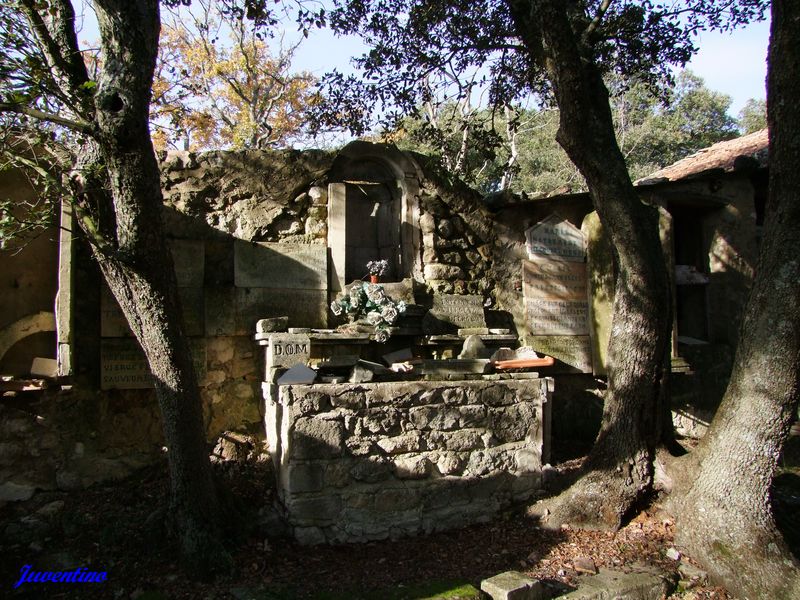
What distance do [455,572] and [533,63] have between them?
18.8 feet

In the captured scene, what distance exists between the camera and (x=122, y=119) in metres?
3.64

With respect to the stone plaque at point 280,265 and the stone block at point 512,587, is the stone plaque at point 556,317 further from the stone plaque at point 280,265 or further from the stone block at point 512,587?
the stone block at point 512,587

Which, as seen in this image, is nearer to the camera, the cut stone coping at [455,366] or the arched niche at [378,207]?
the cut stone coping at [455,366]

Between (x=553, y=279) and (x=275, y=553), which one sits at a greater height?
(x=553, y=279)

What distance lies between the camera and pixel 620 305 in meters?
5.16

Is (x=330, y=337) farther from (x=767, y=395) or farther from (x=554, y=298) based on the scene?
(x=767, y=395)

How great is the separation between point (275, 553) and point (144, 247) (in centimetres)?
236

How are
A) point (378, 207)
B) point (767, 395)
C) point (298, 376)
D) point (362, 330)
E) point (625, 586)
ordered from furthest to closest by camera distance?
point (378, 207), point (362, 330), point (298, 376), point (767, 395), point (625, 586)

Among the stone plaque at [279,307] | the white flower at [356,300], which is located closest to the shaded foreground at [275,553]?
the stone plaque at [279,307]

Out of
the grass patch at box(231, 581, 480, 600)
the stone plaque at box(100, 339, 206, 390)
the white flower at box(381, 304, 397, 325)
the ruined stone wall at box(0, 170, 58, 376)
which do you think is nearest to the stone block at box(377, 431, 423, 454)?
the grass patch at box(231, 581, 480, 600)

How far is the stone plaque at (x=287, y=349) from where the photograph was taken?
5.47 meters

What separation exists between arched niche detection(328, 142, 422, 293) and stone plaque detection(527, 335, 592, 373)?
1.64 metres

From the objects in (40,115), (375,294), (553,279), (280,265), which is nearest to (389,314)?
(375,294)

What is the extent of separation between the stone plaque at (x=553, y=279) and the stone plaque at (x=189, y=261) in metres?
3.67
